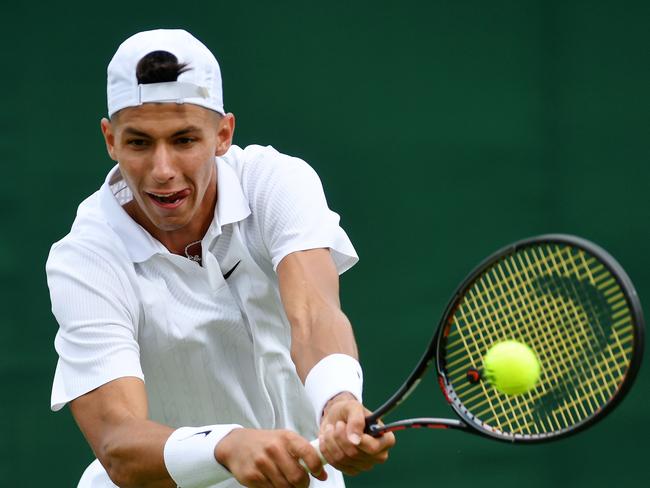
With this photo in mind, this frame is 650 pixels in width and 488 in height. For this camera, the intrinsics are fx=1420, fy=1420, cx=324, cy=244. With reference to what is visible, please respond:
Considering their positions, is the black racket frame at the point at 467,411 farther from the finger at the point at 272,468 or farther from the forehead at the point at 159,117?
the forehead at the point at 159,117

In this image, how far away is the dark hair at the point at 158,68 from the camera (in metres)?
3.03

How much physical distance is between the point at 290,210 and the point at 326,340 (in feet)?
1.20

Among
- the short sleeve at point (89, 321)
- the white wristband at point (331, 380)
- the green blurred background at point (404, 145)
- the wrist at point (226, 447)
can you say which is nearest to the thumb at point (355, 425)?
the white wristband at point (331, 380)

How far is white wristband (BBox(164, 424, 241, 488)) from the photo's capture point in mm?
2703

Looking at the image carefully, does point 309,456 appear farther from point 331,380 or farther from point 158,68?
point 158,68

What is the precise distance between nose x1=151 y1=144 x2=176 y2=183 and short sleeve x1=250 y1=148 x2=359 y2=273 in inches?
10.9

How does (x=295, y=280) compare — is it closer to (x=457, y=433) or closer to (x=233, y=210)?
(x=233, y=210)

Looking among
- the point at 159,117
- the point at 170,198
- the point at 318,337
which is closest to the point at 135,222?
the point at 170,198

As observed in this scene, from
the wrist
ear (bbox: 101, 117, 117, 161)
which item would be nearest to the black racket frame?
the wrist

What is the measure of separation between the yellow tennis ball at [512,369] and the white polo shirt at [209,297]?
0.57 metres

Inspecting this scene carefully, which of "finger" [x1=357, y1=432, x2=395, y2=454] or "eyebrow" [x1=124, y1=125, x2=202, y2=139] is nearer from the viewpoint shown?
"finger" [x1=357, y1=432, x2=395, y2=454]

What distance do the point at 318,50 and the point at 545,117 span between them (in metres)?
0.77

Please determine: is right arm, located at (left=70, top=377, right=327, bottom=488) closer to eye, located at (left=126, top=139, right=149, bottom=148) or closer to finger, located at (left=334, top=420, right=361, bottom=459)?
finger, located at (left=334, top=420, right=361, bottom=459)

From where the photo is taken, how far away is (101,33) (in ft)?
14.5
